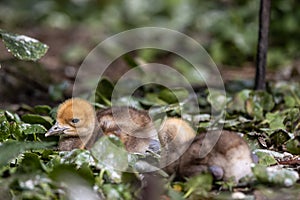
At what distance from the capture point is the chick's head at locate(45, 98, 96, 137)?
9.43 ft

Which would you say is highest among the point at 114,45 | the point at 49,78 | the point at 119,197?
the point at 114,45

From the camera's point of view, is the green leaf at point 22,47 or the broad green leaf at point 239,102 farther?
the broad green leaf at point 239,102

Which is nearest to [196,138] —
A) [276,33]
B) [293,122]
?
[293,122]

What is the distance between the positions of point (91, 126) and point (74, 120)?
9 centimetres

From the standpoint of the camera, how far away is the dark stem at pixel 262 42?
3.56 metres

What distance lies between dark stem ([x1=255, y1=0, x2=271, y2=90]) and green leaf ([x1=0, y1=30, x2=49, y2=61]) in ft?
4.05

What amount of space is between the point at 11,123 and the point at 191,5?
439cm

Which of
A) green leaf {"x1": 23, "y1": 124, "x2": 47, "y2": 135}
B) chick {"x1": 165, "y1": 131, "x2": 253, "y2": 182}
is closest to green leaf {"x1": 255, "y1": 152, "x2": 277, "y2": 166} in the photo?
chick {"x1": 165, "y1": 131, "x2": 253, "y2": 182}

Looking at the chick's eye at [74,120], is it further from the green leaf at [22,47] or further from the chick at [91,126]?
the green leaf at [22,47]

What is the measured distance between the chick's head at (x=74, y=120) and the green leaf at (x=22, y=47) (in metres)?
0.31

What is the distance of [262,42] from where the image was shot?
3623mm

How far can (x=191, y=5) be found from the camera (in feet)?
23.2

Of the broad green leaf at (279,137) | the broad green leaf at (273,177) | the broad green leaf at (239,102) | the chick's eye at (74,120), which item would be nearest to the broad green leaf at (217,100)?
the broad green leaf at (239,102)

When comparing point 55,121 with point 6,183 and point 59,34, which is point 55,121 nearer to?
point 6,183
